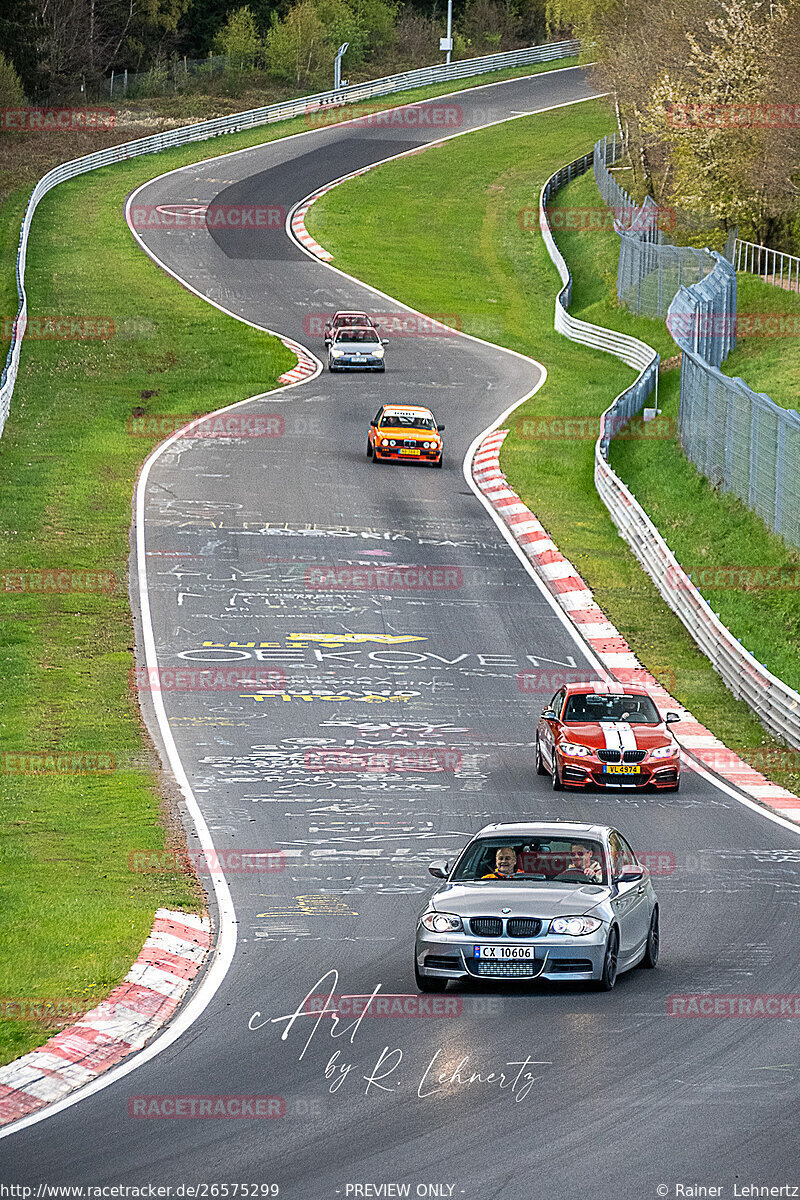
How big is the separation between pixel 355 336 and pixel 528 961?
4266cm

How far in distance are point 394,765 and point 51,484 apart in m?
19.1

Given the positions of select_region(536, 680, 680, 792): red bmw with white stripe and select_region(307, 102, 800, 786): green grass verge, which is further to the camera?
select_region(307, 102, 800, 786): green grass verge

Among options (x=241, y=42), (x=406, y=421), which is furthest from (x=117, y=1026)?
(x=241, y=42)

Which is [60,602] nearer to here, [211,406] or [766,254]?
[211,406]

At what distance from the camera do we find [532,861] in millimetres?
13961

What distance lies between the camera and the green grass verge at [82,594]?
15250 mm

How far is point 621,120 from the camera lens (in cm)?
8869
